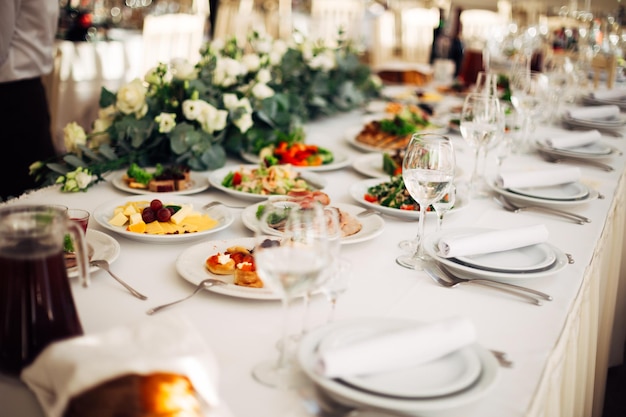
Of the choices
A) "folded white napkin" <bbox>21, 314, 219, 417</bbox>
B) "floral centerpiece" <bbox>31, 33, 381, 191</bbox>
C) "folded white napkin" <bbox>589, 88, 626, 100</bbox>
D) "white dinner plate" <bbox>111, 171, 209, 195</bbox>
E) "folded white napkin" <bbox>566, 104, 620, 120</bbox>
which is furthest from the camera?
"folded white napkin" <bbox>589, 88, 626, 100</bbox>

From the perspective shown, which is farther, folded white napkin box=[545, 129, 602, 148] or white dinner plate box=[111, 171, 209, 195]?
folded white napkin box=[545, 129, 602, 148]

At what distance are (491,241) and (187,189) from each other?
83cm

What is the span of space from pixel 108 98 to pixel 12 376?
130cm

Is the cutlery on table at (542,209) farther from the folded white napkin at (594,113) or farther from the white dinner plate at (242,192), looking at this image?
the folded white napkin at (594,113)

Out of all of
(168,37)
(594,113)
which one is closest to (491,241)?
(594,113)

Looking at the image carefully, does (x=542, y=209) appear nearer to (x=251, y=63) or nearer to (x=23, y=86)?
(x=251, y=63)

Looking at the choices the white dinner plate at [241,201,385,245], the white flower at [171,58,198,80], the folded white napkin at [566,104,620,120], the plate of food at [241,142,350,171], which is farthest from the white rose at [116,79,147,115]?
the folded white napkin at [566,104,620,120]

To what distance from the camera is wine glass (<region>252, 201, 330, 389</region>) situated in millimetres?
834

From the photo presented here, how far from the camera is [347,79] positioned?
3.09 metres

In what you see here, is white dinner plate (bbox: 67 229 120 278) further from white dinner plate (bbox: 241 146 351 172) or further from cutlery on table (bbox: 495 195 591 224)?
cutlery on table (bbox: 495 195 591 224)

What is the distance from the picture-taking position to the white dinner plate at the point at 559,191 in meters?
1.75

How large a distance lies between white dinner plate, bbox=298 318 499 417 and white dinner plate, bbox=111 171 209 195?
87cm

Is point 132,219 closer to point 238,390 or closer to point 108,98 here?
point 238,390

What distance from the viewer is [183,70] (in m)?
1.99
